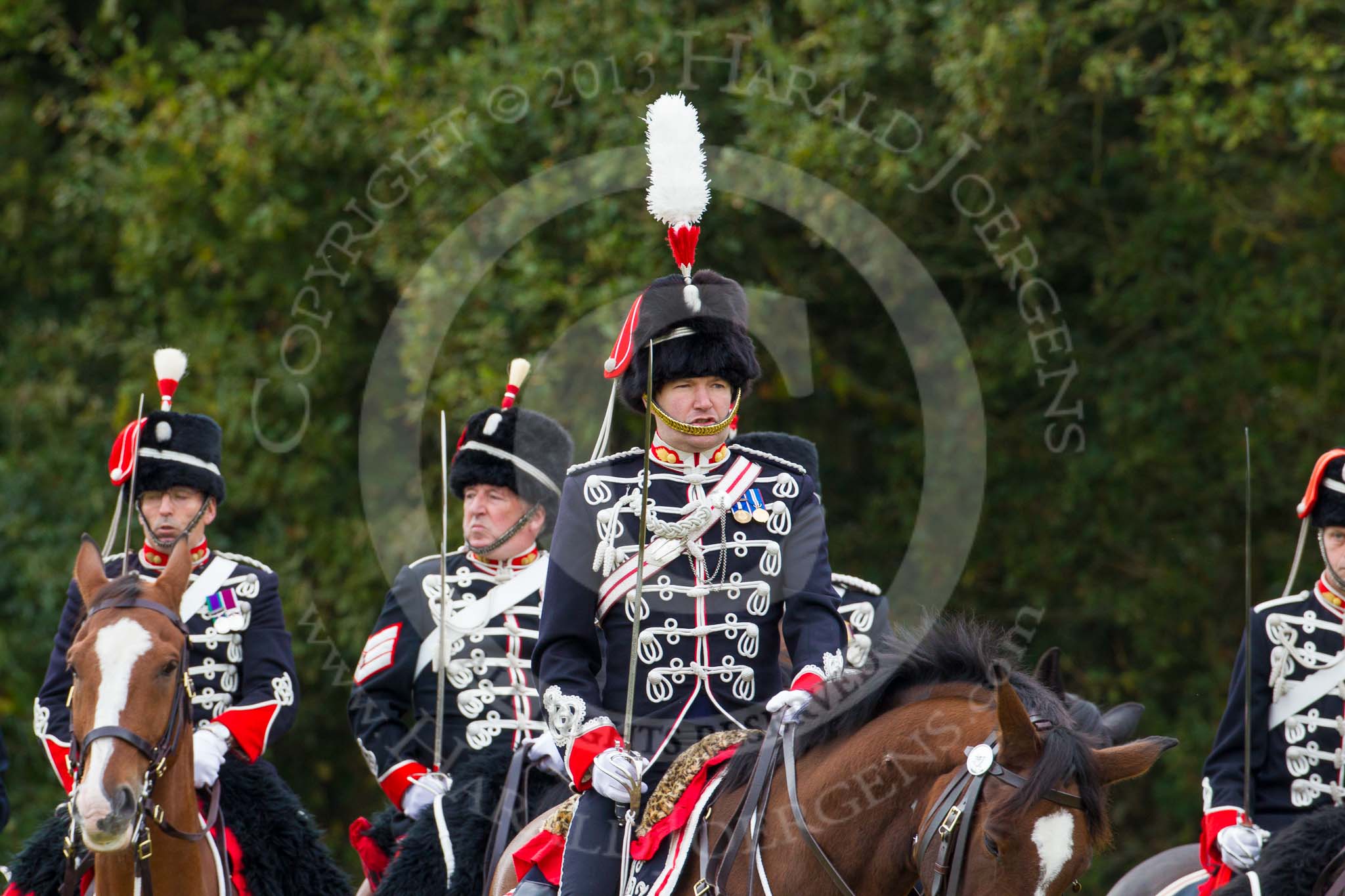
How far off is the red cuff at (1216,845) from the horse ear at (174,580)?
10.8 ft

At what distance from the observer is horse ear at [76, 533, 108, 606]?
197 inches

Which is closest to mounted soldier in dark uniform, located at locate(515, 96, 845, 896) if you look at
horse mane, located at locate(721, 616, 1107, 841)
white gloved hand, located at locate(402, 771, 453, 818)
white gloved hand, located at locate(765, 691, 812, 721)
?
white gloved hand, located at locate(765, 691, 812, 721)

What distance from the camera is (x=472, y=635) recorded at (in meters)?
6.52

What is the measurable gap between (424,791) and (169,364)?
69.8 inches

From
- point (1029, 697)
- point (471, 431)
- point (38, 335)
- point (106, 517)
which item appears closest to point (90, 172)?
point (38, 335)

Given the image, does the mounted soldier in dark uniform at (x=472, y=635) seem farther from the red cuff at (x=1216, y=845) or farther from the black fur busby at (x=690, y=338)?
the red cuff at (x=1216, y=845)

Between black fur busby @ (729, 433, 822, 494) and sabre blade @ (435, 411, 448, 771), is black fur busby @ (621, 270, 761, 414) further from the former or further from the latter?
black fur busby @ (729, 433, 822, 494)

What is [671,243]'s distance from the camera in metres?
4.38

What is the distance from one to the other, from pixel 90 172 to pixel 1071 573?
7273 millimetres

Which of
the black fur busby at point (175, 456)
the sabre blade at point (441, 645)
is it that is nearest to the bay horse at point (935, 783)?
the sabre blade at point (441, 645)

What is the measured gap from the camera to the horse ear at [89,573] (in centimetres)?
502

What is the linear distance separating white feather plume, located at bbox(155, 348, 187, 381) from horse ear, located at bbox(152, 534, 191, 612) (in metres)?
1.23

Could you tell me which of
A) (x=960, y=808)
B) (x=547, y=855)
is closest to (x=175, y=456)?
(x=547, y=855)

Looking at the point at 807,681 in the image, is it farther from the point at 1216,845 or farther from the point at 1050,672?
the point at 1216,845
